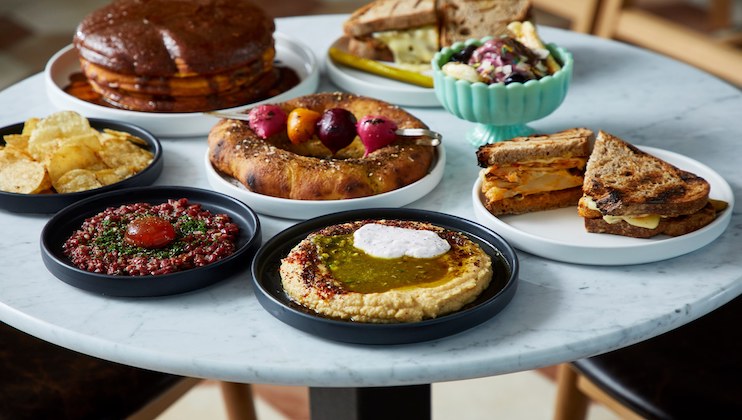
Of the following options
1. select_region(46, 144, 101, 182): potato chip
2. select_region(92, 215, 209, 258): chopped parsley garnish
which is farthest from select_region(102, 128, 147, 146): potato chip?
select_region(92, 215, 209, 258): chopped parsley garnish

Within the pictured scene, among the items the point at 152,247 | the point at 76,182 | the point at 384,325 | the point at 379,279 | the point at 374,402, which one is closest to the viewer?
the point at 384,325

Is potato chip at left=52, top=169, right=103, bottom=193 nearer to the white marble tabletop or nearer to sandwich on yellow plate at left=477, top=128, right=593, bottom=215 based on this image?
the white marble tabletop

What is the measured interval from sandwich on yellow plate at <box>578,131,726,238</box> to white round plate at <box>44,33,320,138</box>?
844mm

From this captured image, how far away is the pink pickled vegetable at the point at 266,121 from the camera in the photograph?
193 centimetres

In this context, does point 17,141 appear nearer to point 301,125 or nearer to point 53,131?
point 53,131

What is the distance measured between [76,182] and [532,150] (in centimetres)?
87

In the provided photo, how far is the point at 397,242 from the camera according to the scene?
5.08 ft

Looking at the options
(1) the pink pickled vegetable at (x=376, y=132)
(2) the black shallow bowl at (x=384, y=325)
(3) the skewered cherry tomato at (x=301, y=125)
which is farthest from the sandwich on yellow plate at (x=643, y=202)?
(3) the skewered cherry tomato at (x=301, y=125)

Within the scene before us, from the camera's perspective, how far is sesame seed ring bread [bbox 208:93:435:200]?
176 centimetres

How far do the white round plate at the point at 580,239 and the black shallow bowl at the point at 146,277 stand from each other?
429mm

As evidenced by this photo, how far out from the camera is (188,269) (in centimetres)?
152

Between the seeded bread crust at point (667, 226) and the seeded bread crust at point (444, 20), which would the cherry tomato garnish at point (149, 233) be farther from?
the seeded bread crust at point (444, 20)

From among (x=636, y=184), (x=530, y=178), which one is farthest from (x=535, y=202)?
(x=636, y=184)

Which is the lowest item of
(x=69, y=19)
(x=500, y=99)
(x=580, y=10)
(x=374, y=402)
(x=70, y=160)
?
(x=69, y=19)
